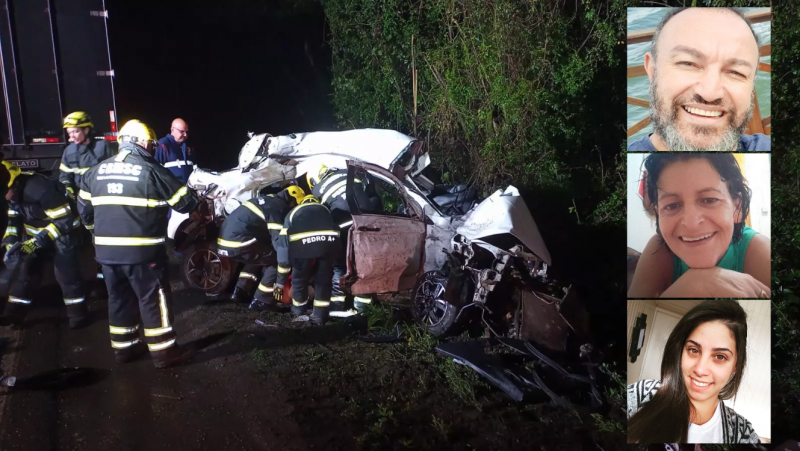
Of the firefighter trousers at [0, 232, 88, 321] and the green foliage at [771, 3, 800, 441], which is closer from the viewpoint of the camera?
the green foliage at [771, 3, 800, 441]

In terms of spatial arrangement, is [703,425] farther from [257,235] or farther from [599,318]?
[257,235]

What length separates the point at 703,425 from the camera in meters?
3.14

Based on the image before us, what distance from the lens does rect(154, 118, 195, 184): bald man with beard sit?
7.92 meters

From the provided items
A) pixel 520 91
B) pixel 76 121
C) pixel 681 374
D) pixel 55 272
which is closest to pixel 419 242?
pixel 520 91

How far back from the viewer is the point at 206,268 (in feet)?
23.0

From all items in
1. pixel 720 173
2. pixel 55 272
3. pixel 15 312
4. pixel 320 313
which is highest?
pixel 720 173

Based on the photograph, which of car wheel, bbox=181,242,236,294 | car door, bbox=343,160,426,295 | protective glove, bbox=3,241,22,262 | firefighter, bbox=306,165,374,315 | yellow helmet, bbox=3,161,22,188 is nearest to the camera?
yellow helmet, bbox=3,161,22,188

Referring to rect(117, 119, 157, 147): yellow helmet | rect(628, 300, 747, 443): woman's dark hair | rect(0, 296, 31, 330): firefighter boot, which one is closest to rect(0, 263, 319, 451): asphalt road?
rect(0, 296, 31, 330): firefighter boot

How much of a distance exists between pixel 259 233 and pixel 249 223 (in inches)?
6.7

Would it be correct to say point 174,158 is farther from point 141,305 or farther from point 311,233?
point 141,305

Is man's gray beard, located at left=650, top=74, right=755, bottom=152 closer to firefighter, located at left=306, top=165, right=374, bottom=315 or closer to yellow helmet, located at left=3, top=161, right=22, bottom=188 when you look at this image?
firefighter, located at left=306, top=165, right=374, bottom=315

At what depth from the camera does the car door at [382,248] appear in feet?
18.9

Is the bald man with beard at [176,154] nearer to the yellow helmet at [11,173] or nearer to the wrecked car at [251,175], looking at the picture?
the wrecked car at [251,175]

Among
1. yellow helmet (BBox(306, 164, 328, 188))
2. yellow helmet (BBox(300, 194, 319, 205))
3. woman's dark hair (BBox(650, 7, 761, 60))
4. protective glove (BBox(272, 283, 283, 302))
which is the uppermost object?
woman's dark hair (BBox(650, 7, 761, 60))
